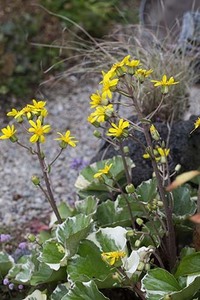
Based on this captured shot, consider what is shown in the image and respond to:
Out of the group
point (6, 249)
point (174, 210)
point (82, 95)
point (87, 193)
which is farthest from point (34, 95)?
point (174, 210)

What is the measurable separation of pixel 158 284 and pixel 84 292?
22 centimetres

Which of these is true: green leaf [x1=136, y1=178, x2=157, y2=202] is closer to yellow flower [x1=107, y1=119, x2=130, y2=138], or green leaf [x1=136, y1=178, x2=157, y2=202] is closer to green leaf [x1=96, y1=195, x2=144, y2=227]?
green leaf [x1=96, y1=195, x2=144, y2=227]

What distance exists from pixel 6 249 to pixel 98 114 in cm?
122

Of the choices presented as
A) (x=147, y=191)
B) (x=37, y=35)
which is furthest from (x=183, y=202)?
(x=37, y=35)

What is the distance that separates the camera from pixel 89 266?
2145mm

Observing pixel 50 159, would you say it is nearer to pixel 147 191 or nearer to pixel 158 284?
pixel 147 191

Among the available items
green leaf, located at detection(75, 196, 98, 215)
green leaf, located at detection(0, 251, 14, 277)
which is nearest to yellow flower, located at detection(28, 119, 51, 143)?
green leaf, located at detection(75, 196, 98, 215)

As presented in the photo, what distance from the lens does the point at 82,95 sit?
429 cm

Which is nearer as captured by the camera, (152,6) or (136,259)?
(136,259)

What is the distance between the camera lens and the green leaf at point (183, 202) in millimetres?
2381

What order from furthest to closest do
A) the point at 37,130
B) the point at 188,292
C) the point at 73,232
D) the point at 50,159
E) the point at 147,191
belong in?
the point at 50,159 → the point at 147,191 → the point at 73,232 → the point at 37,130 → the point at 188,292

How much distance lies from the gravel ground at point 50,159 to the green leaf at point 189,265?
4.60 feet

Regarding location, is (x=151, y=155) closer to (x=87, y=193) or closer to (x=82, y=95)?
(x=87, y=193)

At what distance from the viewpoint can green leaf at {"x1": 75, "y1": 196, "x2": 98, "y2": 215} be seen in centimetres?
239
